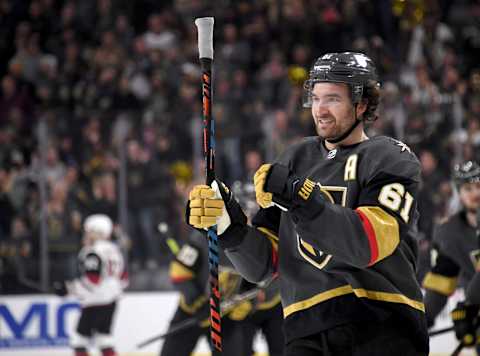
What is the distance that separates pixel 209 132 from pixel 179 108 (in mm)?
5418

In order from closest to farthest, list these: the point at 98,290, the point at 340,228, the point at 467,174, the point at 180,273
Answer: the point at 340,228
the point at 467,174
the point at 180,273
the point at 98,290

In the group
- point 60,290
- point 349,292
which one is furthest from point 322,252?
point 60,290

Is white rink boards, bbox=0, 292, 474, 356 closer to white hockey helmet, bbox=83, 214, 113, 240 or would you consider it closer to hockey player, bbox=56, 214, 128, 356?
hockey player, bbox=56, 214, 128, 356

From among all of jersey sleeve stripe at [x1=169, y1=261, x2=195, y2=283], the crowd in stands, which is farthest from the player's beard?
the crowd in stands

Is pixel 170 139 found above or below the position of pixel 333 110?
below

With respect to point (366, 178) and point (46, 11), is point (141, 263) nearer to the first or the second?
point (46, 11)

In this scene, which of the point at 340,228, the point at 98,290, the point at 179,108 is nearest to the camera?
the point at 340,228

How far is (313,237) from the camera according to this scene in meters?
2.23

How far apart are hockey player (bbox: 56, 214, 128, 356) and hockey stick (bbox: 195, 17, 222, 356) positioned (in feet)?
14.3

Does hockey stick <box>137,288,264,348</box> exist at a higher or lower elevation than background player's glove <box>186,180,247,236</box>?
lower

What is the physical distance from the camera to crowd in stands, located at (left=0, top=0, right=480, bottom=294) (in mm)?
7125

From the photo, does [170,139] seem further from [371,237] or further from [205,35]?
[371,237]

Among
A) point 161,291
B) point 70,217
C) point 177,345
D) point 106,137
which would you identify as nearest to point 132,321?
point 161,291

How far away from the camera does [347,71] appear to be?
8.29 ft
